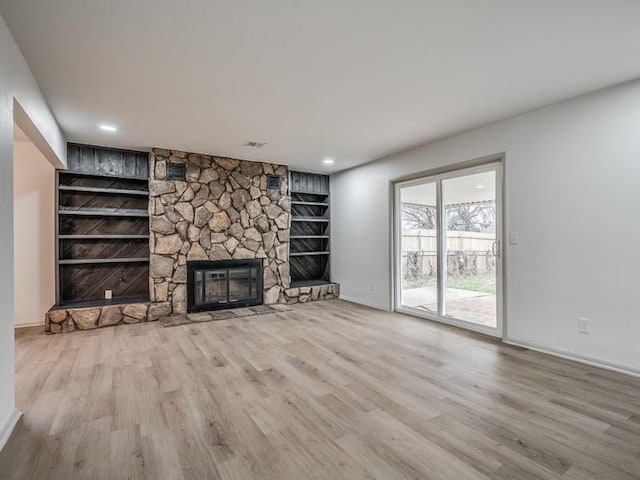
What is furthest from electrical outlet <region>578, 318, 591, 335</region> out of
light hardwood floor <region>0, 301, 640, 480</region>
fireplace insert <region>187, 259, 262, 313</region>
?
fireplace insert <region>187, 259, 262, 313</region>

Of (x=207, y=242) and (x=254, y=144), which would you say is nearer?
(x=254, y=144)

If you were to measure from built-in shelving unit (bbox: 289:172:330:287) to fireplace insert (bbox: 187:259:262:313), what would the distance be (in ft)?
3.17

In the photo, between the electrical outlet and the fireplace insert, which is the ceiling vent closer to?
the fireplace insert

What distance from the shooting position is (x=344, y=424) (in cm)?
209

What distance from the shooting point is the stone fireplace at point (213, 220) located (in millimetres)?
4988

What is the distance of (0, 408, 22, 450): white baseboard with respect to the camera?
73.7 inches

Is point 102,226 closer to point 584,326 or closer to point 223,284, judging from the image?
point 223,284

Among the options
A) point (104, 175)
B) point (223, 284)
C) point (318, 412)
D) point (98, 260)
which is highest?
point (104, 175)

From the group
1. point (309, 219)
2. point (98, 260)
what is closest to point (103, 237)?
point (98, 260)

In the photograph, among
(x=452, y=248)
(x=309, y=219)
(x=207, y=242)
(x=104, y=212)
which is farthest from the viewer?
(x=309, y=219)

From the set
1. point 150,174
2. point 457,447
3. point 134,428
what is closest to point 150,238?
point 150,174

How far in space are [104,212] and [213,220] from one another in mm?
1541

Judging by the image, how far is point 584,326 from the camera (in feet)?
10.1

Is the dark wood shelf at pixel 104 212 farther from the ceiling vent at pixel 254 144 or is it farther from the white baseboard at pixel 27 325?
the ceiling vent at pixel 254 144
